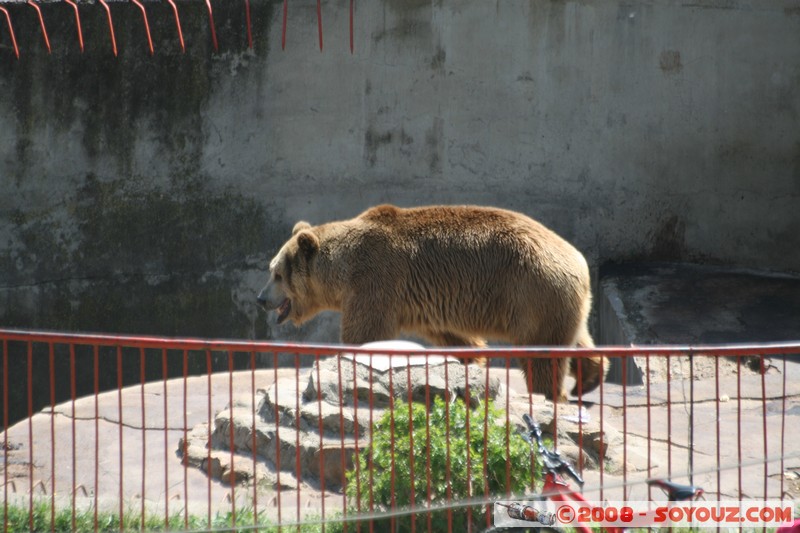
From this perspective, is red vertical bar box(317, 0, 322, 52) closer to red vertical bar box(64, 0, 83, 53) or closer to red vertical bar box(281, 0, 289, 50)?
red vertical bar box(281, 0, 289, 50)

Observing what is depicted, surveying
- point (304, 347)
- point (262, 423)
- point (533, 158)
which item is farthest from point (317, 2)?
point (304, 347)

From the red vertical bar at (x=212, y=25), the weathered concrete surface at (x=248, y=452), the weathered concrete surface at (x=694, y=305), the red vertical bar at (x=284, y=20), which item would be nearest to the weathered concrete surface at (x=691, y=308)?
the weathered concrete surface at (x=694, y=305)

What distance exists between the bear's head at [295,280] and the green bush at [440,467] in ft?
11.8

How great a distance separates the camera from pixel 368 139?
13273 millimetres

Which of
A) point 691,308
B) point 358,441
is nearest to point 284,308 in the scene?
point 358,441

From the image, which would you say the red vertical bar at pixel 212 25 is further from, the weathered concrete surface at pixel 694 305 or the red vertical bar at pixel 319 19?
the weathered concrete surface at pixel 694 305

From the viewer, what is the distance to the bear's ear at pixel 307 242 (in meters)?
9.40

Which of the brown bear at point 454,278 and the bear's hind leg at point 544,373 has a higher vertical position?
the brown bear at point 454,278

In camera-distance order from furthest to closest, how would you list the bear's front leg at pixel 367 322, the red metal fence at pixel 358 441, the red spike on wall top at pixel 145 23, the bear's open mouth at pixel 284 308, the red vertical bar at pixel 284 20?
the red vertical bar at pixel 284 20 → the red spike on wall top at pixel 145 23 → the bear's open mouth at pixel 284 308 → the bear's front leg at pixel 367 322 → the red metal fence at pixel 358 441

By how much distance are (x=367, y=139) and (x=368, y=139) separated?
0.01 meters

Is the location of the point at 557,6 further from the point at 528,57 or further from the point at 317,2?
the point at 317,2

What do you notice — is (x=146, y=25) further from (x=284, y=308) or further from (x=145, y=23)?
(x=284, y=308)

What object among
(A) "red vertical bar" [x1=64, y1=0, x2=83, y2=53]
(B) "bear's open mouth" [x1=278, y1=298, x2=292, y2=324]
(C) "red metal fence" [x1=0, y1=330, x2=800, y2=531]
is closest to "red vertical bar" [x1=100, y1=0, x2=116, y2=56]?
(A) "red vertical bar" [x1=64, y1=0, x2=83, y2=53]

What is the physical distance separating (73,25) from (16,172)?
1.79 m
